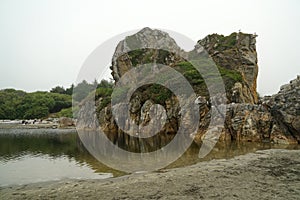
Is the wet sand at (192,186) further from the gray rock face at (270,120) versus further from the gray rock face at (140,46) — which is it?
the gray rock face at (140,46)

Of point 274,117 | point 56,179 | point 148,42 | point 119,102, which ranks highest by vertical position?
point 148,42

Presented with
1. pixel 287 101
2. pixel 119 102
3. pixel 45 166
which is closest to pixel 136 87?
pixel 119 102

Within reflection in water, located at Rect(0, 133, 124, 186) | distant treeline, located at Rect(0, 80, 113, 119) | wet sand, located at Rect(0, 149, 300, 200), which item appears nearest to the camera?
wet sand, located at Rect(0, 149, 300, 200)

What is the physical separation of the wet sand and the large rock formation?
11.6 meters

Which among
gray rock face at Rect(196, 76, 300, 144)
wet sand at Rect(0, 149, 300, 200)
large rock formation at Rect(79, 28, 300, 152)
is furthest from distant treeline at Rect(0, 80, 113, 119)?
wet sand at Rect(0, 149, 300, 200)

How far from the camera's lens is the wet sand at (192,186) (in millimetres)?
8547

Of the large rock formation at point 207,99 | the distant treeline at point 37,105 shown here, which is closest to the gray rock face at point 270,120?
the large rock formation at point 207,99

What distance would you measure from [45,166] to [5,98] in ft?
275

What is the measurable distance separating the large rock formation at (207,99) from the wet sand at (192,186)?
37.9 feet

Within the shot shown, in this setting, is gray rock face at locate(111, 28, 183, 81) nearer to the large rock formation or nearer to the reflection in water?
the large rock formation

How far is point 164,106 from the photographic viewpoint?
130 feet

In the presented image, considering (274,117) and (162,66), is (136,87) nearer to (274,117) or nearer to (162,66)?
(162,66)

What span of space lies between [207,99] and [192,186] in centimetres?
2568

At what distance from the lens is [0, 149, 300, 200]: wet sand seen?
8547mm
